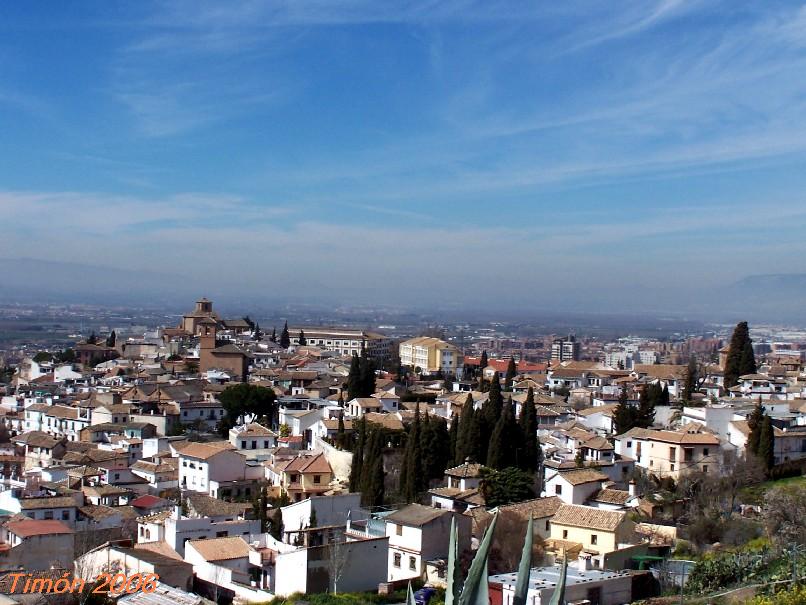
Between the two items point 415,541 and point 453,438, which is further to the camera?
point 453,438

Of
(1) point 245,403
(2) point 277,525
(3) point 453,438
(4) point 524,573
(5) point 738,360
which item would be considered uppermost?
(4) point 524,573

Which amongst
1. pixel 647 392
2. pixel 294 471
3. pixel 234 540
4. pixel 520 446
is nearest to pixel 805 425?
pixel 647 392

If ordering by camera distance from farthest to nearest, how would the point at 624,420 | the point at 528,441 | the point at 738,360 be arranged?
the point at 738,360 → the point at 624,420 → the point at 528,441

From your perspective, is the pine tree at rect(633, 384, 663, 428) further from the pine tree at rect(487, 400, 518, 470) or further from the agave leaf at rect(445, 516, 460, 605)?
the agave leaf at rect(445, 516, 460, 605)

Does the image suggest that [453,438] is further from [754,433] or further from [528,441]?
[754,433]

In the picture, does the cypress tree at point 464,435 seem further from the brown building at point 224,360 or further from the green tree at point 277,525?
the brown building at point 224,360

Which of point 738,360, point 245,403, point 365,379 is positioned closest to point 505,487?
point 365,379

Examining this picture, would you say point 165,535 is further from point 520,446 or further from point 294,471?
point 520,446
